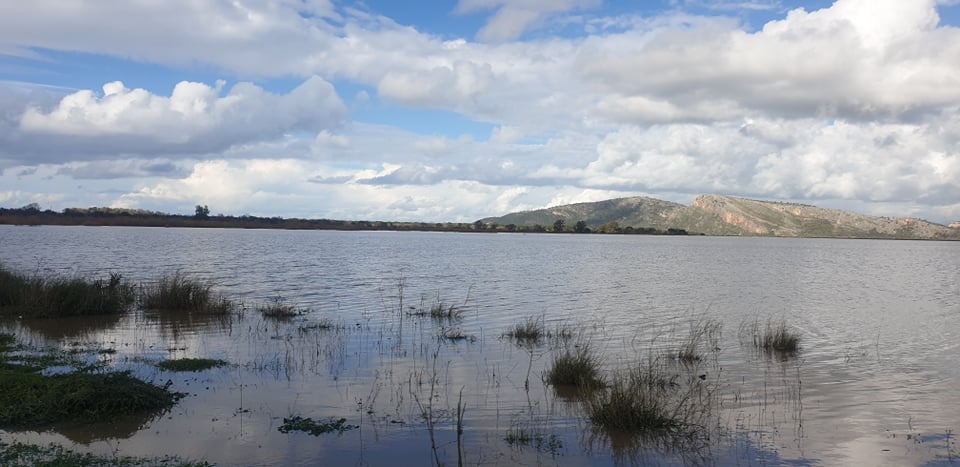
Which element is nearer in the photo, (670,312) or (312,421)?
(312,421)

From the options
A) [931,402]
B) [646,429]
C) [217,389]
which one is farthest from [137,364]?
[931,402]

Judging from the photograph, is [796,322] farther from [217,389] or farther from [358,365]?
[217,389]

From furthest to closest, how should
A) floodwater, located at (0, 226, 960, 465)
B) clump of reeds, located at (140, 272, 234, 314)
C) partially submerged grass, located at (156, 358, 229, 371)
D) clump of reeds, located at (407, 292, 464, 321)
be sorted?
clump of reeds, located at (140, 272, 234, 314) → clump of reeds, located at (407, 292, 464, 321) → partially submerged grass, located at (156, 358, 229, 371) → floodwater, located at (0, 226, 960, 465)

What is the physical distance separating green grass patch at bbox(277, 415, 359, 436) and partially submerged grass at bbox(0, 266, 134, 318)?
54.0 ft

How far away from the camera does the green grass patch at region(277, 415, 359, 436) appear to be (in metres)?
10.7

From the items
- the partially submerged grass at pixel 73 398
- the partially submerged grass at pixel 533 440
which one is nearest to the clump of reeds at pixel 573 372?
the partially submerged grass at pixel 533 440

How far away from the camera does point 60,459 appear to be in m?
8.60

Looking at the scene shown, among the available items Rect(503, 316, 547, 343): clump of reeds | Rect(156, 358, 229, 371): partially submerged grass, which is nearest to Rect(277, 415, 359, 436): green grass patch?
Rect(156, 358, 229, 371): partially submerged grass

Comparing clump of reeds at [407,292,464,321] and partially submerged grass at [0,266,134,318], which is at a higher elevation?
partially submerged grass at [0,266,134,318]

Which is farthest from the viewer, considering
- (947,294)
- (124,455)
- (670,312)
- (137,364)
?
(947,294)

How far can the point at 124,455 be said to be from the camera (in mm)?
9195

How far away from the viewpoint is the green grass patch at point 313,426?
10656 mm

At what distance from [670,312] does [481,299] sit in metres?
9.06

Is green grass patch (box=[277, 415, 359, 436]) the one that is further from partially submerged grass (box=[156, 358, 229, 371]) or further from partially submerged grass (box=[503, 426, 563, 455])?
partially submerged grass (box=[156, 358, 229, 371])
